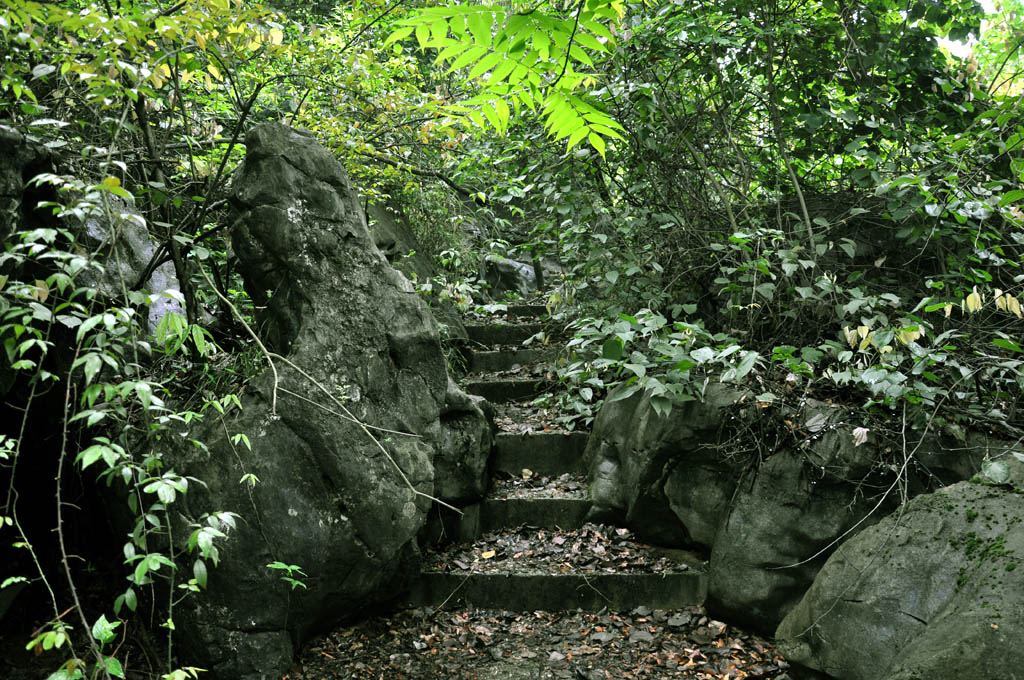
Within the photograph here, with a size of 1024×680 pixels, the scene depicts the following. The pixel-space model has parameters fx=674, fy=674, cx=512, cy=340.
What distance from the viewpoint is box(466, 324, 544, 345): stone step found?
7227 millimetres

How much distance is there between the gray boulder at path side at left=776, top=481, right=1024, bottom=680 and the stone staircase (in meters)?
0.88

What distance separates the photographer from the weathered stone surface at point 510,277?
951 centimetres

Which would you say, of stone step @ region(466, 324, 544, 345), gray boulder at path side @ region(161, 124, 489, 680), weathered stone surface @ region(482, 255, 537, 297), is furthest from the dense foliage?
weathered stone surface @ region(482, 255, 537, 297)

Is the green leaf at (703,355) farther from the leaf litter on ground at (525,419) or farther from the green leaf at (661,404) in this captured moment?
the leaf litter on ground at (525,419)

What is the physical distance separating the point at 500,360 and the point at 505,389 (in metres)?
0.70

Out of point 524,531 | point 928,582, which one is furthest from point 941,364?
point 524,531

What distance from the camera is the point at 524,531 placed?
4.63 meters

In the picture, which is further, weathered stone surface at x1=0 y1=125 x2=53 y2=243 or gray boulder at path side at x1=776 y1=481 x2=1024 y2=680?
weathered stone surface at x1=0 y1=125 x2=53 y2=243

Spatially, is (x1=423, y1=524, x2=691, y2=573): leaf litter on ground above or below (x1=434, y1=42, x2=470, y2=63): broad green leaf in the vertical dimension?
below

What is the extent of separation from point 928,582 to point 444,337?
4.35 m

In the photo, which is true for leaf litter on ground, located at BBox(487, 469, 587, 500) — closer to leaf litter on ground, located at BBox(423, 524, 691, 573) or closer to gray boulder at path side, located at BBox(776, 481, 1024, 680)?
leaf litter on ground, located at BBox(423, 524, 691, 573)

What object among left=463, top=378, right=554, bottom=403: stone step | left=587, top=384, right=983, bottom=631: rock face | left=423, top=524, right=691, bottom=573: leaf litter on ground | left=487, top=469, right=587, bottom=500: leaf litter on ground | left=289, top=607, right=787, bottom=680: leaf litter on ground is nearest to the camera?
left=289, top=607, right=787, bottom=680: leaf litter on ground

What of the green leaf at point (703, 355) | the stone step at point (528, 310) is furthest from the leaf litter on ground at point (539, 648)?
the stone step at point (528, 310)

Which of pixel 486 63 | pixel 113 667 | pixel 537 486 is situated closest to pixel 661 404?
pixel 537 486
